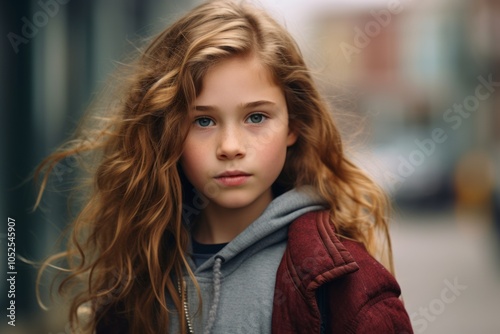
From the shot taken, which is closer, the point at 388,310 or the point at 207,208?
the point at 388,310

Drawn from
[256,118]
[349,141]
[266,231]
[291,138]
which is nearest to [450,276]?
[349,141]

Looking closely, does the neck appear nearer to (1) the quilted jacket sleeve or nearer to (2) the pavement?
(1) the quilted jacket sleeve

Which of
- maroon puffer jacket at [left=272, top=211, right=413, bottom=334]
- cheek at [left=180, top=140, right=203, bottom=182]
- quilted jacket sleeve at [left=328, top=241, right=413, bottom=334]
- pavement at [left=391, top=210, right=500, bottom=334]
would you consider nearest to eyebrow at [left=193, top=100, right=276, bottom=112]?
cheek at [left=180, top=140, right=203, bottom=182]

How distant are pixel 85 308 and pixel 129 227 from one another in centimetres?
39

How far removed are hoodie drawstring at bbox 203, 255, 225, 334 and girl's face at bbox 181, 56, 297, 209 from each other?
192 millimetres

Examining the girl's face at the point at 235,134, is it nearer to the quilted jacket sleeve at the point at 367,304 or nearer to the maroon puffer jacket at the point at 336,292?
the maroon puffer jacket at the point at 336,292

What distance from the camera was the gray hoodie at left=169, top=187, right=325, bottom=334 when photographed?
2.30m

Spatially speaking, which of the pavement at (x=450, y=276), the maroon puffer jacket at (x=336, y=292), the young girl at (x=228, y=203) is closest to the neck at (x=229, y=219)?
the young girl at (x=228, y=203)

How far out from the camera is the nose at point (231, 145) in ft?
7.39

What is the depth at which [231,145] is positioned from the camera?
225 centimetres

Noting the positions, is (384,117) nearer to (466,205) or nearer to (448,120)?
(448,120)

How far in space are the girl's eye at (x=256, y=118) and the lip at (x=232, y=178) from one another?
173mm

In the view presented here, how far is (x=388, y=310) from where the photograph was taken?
2127mm

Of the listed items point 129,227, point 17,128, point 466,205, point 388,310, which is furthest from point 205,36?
point 466,205
